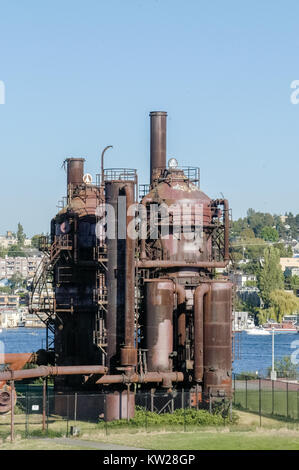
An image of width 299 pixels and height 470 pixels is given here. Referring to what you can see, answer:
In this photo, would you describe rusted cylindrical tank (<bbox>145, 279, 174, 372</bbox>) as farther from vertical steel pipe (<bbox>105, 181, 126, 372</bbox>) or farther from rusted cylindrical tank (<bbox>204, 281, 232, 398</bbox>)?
vertical steel pipe (<bbox>105, 181, 126, 372</bbox>)

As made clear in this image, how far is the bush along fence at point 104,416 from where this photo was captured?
58062 millimetres

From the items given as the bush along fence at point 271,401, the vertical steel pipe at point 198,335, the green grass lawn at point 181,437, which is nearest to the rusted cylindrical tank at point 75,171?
the vertical steel pipe at point 198,335

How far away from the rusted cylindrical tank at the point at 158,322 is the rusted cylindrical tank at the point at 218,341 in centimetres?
233

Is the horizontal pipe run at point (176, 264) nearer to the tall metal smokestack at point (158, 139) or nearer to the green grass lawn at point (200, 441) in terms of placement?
the tall metal smokestack at point (158, 139)

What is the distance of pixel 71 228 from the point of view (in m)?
68.6

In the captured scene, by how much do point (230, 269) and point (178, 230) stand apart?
13383 mm

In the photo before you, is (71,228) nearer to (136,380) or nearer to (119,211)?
(119,211)

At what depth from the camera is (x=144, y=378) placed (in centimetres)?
6259

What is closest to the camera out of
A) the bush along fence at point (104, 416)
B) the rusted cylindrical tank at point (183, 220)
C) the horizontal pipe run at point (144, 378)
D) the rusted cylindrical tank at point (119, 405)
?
the bush along fence at point (104, 416)

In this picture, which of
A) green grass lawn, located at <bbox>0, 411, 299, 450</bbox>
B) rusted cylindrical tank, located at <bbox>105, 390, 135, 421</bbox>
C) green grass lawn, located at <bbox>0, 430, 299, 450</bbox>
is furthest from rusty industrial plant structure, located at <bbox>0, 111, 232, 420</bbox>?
green grass lawn, located at <bbox>0, 430, 299, 450</bbox>

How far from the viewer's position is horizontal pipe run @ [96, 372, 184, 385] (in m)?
61.4

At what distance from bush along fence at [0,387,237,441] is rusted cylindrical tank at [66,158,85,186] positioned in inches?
601

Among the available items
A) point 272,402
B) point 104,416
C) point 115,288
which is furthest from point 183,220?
point 104,416

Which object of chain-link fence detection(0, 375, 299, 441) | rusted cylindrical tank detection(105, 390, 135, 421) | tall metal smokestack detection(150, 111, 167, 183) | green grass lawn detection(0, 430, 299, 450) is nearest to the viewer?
green grass lawn detection(0, 430, 299, 450)
